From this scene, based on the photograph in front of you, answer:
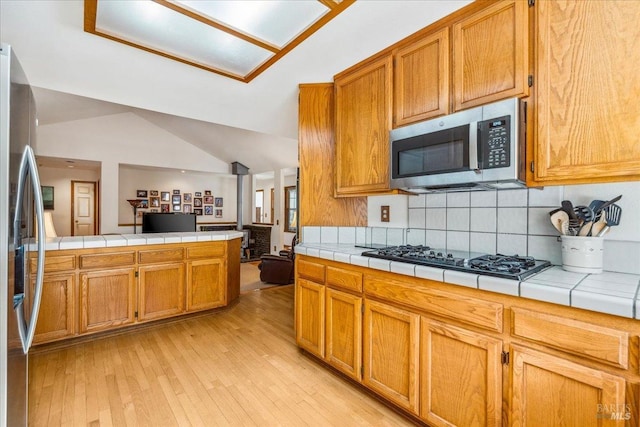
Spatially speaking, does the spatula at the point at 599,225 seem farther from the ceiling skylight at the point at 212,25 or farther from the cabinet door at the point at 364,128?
the ceiling skylight at the point at 212,25

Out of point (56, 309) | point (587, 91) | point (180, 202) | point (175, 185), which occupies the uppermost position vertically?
point (175, 185)

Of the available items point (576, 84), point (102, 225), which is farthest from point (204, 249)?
point (102, 225)

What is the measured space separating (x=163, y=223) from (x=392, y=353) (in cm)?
504

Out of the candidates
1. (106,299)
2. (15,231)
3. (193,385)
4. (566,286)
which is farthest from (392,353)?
(106,299)

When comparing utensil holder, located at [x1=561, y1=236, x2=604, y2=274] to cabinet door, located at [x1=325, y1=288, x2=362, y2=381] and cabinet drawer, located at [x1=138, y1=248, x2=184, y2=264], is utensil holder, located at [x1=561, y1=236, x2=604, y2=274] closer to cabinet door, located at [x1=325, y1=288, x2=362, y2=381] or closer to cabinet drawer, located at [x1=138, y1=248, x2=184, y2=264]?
cabinet door, located at [x1=325, y1=288, x2=362, y2=381]

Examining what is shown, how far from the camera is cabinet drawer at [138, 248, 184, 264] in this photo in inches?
114

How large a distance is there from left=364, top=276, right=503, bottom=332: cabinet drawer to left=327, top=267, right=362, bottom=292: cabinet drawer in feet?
0.25

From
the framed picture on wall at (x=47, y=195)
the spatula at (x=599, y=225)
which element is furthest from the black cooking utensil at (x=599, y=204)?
the framed picture on wall at (x=47, y=195)

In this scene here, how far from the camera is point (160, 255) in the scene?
2.98 m

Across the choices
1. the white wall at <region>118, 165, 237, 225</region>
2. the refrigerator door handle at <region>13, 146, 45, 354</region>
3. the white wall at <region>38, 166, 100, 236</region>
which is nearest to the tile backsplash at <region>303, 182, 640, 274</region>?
the refrigerator door handle at <region>13, 146, 45, 354</region>

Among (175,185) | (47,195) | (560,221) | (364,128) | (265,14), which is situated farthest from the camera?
(175,185)

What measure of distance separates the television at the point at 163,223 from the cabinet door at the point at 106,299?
111 inches

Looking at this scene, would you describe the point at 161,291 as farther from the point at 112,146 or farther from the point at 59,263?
the point at 112,146

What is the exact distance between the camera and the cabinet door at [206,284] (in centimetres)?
316
